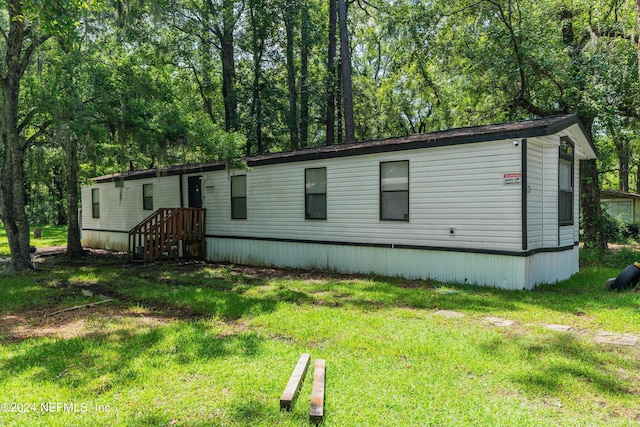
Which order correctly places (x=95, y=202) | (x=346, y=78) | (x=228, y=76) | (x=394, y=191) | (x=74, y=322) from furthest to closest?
(x=228, y=76) → (x=95, y=202) → (x=346, y=78) → (x=394, y=191) → (x=74, y=322)

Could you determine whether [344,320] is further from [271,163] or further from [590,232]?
[590,232]

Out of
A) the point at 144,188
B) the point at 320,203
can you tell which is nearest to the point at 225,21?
the point at 144,188

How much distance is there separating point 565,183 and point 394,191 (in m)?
3.45

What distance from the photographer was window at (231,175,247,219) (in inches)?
441

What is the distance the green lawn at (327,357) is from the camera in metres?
2.88

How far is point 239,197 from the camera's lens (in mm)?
11297

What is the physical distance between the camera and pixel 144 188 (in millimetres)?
13852

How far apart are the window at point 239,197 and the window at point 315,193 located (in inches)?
82.0

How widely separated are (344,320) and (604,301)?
3967 millimetres

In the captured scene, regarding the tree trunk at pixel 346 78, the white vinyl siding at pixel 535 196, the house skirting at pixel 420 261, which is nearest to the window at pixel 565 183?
the house skirting at pixel 420 261

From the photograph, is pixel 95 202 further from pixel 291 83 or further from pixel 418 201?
pixel 418 201

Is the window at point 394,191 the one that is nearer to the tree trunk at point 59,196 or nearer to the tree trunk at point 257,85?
the tree trunk at point 257,85

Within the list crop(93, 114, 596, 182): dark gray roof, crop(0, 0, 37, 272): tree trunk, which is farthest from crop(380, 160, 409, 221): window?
crop(0, 0, 37, 272): tree trunk

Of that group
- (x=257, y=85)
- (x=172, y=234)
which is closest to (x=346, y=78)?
(x=257, y=85)
